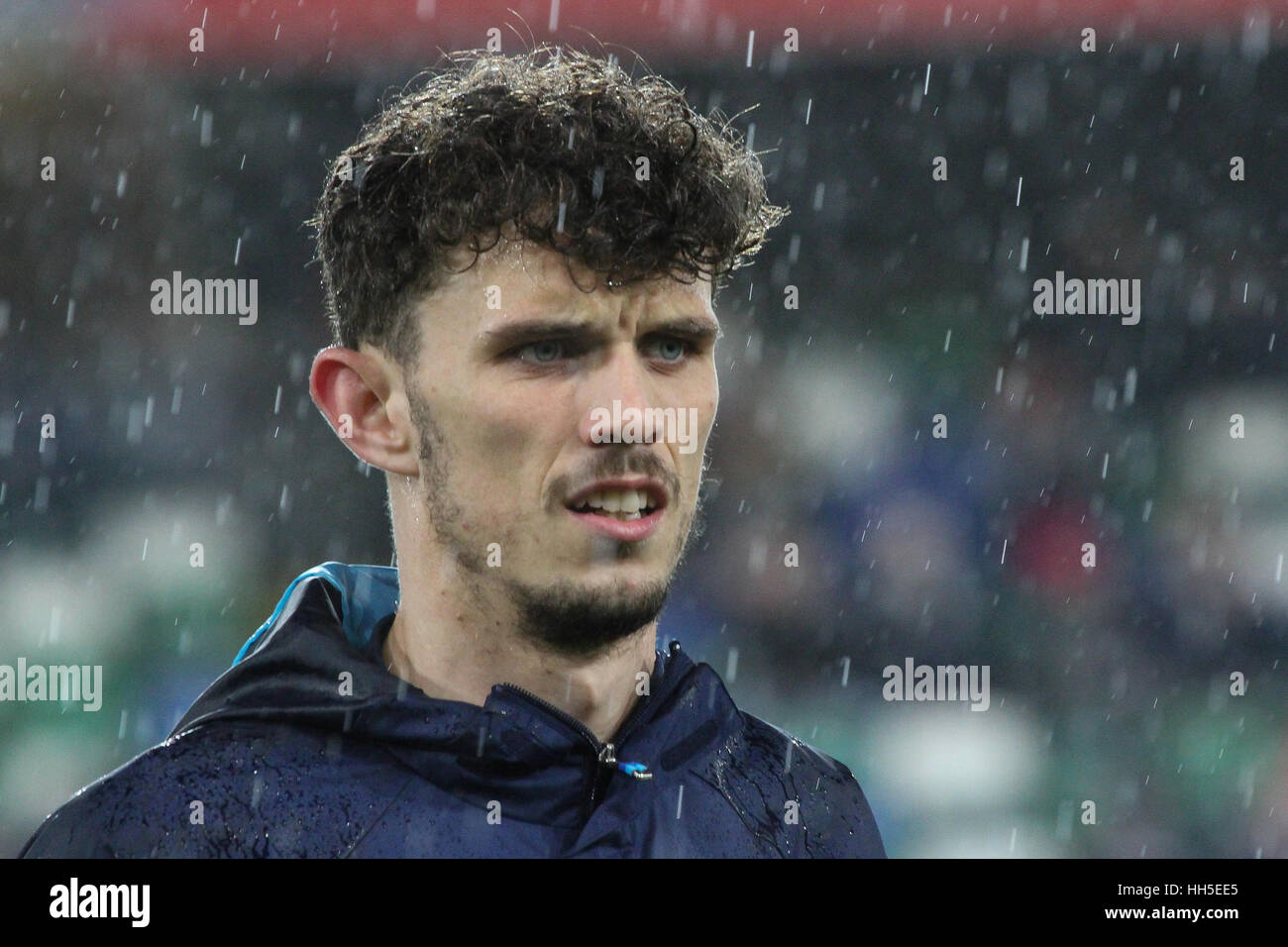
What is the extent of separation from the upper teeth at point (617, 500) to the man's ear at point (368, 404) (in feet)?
1.10

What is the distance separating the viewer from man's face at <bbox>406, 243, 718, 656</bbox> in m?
2.19

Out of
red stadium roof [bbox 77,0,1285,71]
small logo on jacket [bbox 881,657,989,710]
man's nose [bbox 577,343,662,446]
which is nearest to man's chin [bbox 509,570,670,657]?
man's nose [bbox 577,343,662,446]

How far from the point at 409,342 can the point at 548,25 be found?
18.8ft

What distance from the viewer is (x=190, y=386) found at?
24.5 ft

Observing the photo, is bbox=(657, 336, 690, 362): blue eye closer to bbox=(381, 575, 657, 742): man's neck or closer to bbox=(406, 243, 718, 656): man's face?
bbox=(406, 243, 718, 656): man's face

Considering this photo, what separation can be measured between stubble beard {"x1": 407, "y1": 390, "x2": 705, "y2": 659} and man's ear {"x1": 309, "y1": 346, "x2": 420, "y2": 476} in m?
0.05

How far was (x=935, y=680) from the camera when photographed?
778 cm

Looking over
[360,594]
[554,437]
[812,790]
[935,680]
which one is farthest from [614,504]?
[935,680]

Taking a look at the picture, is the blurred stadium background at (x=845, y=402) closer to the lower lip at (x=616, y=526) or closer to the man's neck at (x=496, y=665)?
the man's neck at (x=496, y=665)

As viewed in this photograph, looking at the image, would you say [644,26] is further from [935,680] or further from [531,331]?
[531,331]

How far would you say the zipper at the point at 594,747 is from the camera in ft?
7.48

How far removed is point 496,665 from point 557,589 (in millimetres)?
202

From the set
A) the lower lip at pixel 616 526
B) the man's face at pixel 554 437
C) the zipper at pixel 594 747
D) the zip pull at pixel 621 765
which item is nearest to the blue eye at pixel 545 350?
the man's face at pixel 554 437
